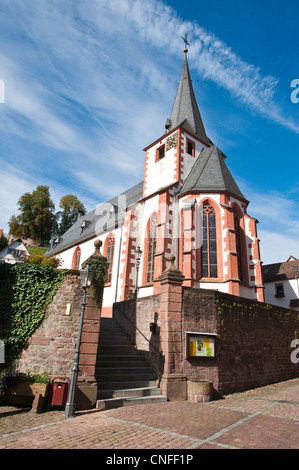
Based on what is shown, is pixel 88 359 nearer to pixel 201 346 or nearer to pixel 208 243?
pixel 201 346

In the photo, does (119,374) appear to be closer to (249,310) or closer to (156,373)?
(156,373)

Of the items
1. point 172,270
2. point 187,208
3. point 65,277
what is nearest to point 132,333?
point 172,270

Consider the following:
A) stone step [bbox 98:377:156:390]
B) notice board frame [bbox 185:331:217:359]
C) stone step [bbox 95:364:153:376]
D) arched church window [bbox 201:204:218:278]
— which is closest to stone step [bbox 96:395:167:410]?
stone step [bbox 98:377:156:390]

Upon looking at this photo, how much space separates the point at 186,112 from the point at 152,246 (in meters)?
14.0

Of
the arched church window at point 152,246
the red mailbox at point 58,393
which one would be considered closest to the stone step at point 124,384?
the red mailbox at point 58,393

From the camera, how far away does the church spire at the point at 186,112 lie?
2450 cm

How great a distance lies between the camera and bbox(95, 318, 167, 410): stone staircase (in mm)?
7789

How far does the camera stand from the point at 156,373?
9234 millimetres

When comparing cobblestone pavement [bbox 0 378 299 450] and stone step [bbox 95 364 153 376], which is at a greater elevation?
stone step [bbox 95 364 153 376]

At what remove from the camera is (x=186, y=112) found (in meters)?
25.8

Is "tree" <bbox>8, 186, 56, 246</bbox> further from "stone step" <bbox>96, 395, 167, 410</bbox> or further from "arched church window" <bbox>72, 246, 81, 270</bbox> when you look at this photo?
"stone step" <bbox>96, 395, 167, 410</bbox>

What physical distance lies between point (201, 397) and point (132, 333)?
385cm

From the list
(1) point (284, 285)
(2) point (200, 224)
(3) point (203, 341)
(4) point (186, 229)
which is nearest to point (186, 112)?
(2) point (200, 224)

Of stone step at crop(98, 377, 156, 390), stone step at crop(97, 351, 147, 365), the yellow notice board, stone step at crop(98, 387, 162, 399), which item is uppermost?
the yellow notice board
